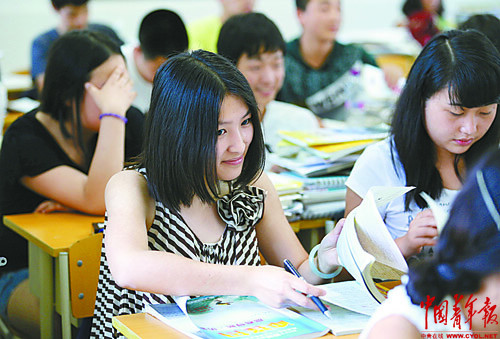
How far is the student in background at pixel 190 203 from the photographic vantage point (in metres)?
1.24

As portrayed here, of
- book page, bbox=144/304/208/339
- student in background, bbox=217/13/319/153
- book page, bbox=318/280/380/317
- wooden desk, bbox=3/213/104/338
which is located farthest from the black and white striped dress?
student in background, bbox=217/13/319/153

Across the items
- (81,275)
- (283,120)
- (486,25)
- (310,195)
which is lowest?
(81,275)

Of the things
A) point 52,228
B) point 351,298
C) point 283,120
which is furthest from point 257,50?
point 351,298

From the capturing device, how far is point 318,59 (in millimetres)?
3828

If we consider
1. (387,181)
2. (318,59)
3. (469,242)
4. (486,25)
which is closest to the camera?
(469,242)

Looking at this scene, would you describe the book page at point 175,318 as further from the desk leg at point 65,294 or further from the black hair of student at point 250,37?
the black hair of student at point 250,37

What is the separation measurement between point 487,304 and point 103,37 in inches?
70.3

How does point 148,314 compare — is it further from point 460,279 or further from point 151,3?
point 151,3

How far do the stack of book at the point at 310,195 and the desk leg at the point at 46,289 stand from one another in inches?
29.1

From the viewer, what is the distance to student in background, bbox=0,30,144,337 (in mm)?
2096

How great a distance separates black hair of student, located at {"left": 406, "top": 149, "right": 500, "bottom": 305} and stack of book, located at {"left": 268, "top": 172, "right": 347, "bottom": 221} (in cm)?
121

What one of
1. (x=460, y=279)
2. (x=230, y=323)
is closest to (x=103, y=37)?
(x=230, y=323)

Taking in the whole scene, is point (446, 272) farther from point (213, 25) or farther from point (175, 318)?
point (213, 25)

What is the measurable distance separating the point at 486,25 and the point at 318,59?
158cm
